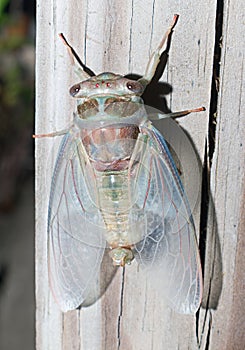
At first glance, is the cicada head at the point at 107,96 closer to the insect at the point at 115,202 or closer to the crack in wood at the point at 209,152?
the insect at the point at 115,202

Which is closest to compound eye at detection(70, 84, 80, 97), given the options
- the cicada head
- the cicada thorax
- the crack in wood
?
the cicada head

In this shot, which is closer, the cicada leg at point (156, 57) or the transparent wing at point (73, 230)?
the cicada leg at point (156, 57)

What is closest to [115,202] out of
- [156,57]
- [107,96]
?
[107,96]

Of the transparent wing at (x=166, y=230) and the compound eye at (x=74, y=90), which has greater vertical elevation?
the compound eye at (x=74, y=90)

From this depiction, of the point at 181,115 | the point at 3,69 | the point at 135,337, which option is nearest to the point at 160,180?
the point at 181,115

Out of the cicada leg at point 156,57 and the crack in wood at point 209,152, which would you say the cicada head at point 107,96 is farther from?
the crack in wood at point 209,152

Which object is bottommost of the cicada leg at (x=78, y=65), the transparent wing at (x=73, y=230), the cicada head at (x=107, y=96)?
the transparent wing at (x=73, y=230)

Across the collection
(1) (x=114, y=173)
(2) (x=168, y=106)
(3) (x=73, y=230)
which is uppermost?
(2) (x=168, y=106)

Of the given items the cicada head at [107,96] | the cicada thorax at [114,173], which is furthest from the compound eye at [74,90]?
the cicada thorax at [114,173]

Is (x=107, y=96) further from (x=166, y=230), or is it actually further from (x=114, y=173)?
(x=166, y=230)
